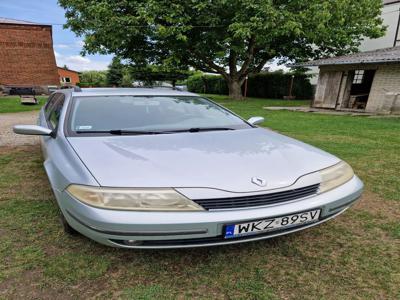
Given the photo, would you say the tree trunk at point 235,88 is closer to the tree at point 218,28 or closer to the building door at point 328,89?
the tree at point 218,28

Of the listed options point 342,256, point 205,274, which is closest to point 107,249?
point 205,274

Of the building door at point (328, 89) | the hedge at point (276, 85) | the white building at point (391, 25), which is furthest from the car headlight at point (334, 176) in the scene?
the white building at point (391, 25)

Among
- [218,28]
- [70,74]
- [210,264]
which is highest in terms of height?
[218,28]

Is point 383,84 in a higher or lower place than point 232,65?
lower

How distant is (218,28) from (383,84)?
8.54 m

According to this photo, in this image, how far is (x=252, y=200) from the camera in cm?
168

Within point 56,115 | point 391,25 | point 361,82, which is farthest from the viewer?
point 391,25

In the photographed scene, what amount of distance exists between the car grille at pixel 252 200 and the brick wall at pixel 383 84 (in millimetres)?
12616

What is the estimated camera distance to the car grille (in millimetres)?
1633

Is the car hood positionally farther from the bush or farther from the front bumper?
the bush

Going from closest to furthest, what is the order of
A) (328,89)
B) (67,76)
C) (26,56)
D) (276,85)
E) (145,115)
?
1. (145,115)
2. (328,89)
3. (276,85)
4. (26,56)
5. (67,76)

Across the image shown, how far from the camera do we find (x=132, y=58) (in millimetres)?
18422

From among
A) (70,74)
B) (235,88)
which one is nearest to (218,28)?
(235,88)

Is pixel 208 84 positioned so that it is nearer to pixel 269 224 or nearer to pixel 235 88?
pixel 235 88
